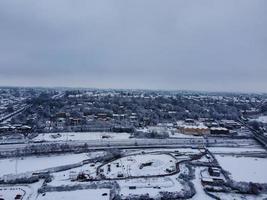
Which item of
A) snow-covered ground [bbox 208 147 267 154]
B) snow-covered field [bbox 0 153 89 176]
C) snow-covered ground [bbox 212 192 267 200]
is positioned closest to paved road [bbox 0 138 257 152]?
snow-covered ground [bbox 208 147 267 154]

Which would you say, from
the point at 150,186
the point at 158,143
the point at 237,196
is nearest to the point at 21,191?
the point at 150,186

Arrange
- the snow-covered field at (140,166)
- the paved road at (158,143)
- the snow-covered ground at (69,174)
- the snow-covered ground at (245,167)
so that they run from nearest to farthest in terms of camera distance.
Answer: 1. the snow-covered ground at (69,174)
2. the snow-covered ground at (245,167)
3. the snow-covered field at (140,166)
4. the paved road at (158,143)

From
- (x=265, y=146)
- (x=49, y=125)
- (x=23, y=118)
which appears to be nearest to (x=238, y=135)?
(x=265, y=146)

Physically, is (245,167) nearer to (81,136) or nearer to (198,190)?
(198,190)

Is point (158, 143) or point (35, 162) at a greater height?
point (158, 143)

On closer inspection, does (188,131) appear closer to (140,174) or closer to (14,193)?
(140,174)

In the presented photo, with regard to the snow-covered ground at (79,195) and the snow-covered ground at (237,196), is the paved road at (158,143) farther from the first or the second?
the snow-covered ground at (237,196)

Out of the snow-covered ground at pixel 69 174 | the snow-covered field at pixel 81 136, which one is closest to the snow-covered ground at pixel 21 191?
the snow-covered ground at pixel 69 174
